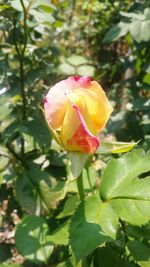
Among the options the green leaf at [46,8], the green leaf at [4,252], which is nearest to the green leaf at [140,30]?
the green leaf at [46,8]

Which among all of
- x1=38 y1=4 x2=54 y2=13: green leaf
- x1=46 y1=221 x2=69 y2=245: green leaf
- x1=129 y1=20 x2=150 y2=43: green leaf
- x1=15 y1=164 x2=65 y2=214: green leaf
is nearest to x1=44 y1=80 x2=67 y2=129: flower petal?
x1=46 y1=221 x2=69 y2=245: green leaf

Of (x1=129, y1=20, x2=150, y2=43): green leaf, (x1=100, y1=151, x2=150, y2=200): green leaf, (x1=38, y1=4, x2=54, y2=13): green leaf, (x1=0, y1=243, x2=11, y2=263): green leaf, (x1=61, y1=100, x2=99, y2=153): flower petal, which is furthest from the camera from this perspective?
(x1=129, y1=20, x2=150, y2=43): green leaf

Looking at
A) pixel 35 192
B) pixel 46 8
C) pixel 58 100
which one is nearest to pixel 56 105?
pixel 58 100

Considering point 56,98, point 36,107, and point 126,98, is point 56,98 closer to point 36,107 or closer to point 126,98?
point 36,107

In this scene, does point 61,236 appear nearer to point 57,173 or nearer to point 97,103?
point 97,103

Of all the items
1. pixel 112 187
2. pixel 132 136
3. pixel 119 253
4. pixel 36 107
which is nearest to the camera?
pixel 112 187

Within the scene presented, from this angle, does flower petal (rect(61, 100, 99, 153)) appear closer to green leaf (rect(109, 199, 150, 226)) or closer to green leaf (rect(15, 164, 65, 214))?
green leaf (rect(109, 199, 150, 226))

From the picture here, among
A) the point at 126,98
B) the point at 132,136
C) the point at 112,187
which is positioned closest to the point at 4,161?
the point at 112,187
